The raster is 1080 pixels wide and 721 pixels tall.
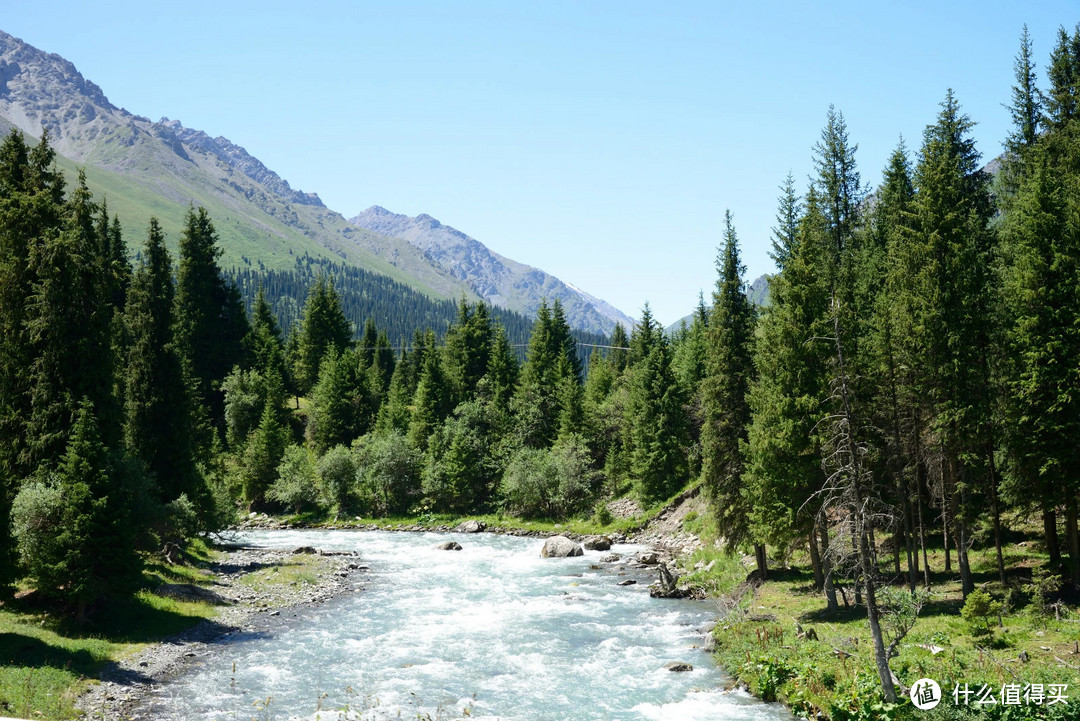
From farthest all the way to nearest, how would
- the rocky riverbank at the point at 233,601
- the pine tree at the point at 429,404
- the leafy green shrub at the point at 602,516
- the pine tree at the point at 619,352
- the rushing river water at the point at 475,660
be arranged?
the pine tree at the point at 619,352
the pine tree at the point at 429,404
the leafy green shrub at the point at 602,516
the rocky riverbank at the point at 233,601
the rushing river water at the point at 475,660

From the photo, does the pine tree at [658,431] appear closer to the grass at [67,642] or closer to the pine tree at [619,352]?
the pine tree at [619,352]

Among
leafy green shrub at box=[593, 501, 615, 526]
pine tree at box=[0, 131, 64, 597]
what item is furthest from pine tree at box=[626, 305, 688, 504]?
pine tree at box=[0, 131, 64, 597]

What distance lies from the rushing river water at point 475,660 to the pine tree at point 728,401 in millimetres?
5062

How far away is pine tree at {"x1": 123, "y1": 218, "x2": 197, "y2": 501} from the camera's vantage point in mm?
43406

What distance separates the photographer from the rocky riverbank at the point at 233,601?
23.3m

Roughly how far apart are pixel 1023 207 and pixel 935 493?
11953 mm

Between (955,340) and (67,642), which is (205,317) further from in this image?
(955,340)

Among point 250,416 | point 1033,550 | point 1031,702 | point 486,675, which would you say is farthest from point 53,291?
point 250,416

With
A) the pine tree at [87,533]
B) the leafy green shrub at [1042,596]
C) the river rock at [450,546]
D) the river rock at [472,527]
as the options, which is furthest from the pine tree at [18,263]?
the river rock at [472,527]

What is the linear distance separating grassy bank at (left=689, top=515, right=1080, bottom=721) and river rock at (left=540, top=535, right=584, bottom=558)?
21.1 meters

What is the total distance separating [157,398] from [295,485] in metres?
30.5

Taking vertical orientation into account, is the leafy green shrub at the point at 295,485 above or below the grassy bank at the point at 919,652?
above

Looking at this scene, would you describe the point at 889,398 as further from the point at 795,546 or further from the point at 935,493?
the point at 795,546

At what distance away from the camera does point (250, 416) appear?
83.1m
